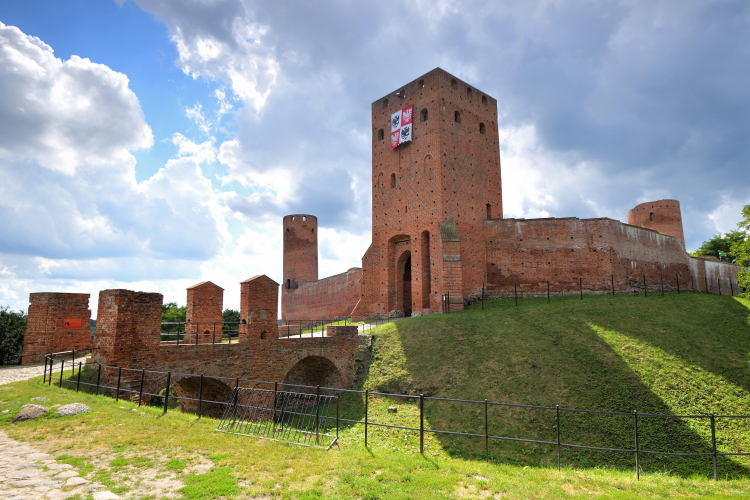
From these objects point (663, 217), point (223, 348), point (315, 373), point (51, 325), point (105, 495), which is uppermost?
point (663, 217)

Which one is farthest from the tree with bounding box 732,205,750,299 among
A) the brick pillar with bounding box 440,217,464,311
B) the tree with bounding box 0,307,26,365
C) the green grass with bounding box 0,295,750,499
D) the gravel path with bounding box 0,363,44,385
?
the tree with bounding box 0,307,26,365

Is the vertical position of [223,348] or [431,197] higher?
[431,197]

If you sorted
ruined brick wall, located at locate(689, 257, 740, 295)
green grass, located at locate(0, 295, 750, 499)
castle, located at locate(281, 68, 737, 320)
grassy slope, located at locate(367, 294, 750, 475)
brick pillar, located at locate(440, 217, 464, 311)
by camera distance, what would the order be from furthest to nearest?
ruined brick wall, located at locate(689, 257, 740, 295), castle, located at locate(281, 68, 737, 320), brick pillar, located at locate(440, 217, 464, 311), grassy slope, located at locate(367, 294, 750, 475), green grass, located at locate(0, 295, 750, 499)

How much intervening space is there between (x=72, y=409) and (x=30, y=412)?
690mm

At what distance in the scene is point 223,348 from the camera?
1302 cm

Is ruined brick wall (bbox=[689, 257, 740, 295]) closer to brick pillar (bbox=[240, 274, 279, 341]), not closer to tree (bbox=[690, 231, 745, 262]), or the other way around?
tree (bbox=[690, 231, 745, 262])

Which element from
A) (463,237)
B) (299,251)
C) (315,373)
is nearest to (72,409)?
(315,373)

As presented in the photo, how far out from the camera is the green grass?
19.6 ft

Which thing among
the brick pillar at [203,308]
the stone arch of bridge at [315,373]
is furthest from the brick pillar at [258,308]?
the stone arch of bridge at [315,373]

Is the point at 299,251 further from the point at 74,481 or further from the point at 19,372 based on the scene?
the point at 74,481

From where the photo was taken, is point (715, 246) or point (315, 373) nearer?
point (315, 373)

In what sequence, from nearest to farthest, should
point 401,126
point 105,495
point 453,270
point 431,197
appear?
point 105,495 < point 453,270 < point 431,197 < point 401,126

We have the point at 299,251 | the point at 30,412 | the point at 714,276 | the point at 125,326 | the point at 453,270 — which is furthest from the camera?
the point at 299,251

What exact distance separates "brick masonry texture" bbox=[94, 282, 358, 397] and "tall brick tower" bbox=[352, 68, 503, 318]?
7625 millimetres
